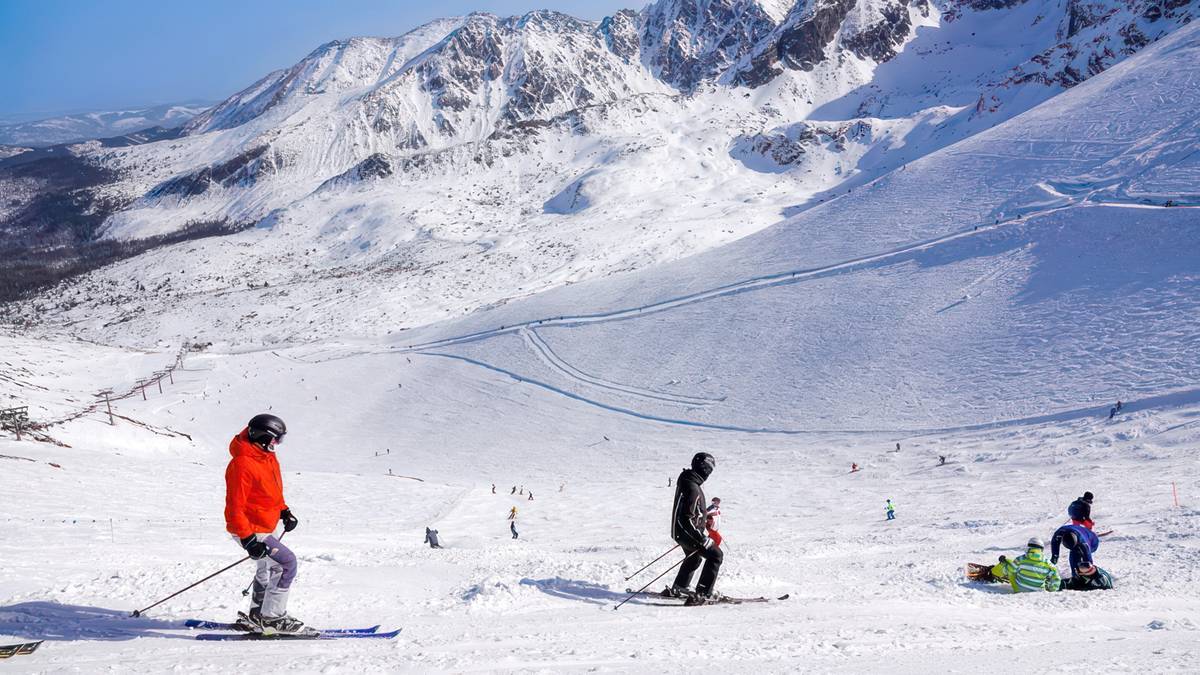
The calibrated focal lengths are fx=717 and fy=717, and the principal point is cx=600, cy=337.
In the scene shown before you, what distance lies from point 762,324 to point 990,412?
1716cm

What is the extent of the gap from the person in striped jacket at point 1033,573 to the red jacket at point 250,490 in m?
9.99

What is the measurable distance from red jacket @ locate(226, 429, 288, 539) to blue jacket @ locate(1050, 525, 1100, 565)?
1073 cm

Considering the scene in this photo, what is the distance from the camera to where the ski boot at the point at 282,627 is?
7.91m

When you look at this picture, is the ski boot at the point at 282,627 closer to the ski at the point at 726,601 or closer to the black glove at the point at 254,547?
the black glove at the point at 254,547

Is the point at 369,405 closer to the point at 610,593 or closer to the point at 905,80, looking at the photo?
the point at 610,593

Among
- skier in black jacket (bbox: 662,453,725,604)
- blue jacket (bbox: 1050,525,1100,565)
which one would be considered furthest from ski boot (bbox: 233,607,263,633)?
blue jacket (bbox: 1050,525,1100,565)

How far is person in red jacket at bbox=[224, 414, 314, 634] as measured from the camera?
7.47 m

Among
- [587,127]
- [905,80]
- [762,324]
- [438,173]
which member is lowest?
[762,324]

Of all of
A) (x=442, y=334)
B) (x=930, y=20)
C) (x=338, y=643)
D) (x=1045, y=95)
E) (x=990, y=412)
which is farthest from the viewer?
(x=930, y=20)

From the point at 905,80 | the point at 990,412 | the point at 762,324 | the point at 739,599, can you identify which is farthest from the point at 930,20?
the point at 739,599

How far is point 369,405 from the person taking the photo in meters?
47.0

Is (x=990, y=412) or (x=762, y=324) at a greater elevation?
(x=762, y=324)

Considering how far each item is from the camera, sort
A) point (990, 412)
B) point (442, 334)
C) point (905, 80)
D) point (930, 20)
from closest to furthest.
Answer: point (990, 412), point (442, 334), point (905, 80), point (930, 20)

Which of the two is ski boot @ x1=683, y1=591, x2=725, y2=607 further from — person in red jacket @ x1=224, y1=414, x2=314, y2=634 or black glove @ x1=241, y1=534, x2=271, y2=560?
black glove @ x1=241, y1=534, x2=271, y2=560
